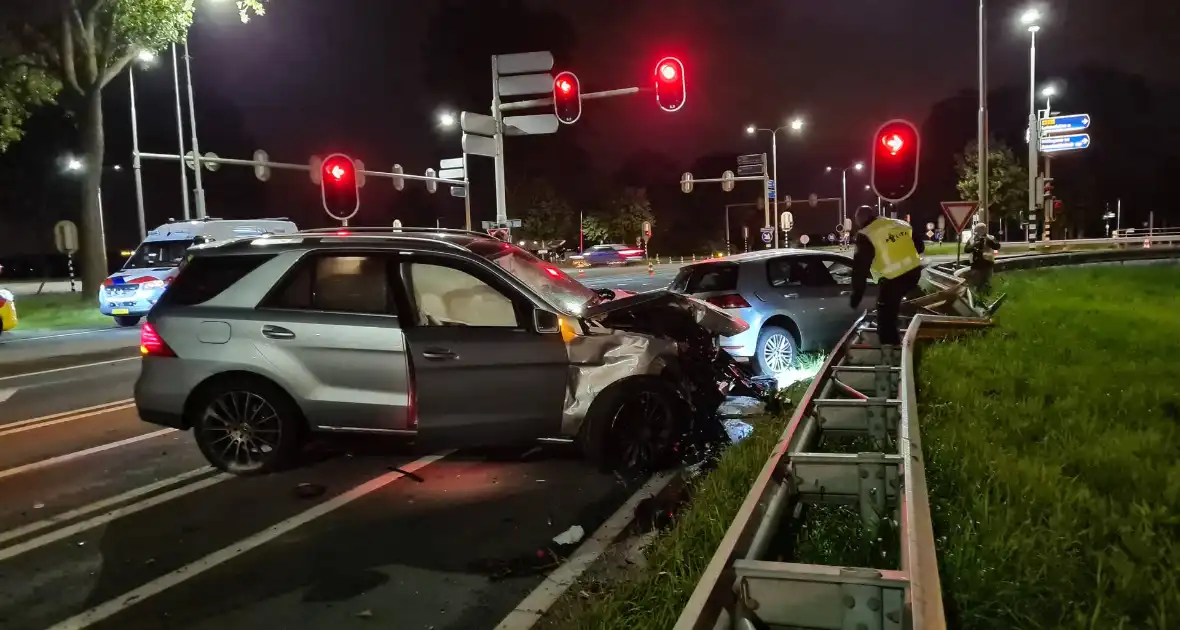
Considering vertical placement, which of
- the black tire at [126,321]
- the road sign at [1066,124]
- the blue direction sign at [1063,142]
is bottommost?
the black tire at [126,321]

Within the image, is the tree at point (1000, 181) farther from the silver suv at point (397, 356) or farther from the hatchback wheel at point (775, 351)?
the silver suv at point (397, 356)

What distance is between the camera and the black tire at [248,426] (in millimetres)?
6145

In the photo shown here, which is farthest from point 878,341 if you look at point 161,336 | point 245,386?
point 161,336

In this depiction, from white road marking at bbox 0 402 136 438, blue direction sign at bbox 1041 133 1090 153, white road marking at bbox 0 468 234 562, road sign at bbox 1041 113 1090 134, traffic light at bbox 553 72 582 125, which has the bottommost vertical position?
white road marking at bbox 0 468 234 562

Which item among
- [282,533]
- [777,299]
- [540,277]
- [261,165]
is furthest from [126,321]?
[282,533]

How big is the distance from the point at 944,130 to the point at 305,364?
82532 mm

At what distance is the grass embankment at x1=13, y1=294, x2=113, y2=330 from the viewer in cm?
2075

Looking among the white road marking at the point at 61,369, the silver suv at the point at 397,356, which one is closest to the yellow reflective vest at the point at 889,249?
the silver suv at the point at 397,356

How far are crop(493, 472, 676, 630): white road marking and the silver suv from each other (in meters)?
0.76

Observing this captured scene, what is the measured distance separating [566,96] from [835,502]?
12.2 metres

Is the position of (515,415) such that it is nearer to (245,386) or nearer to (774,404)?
(245,386)

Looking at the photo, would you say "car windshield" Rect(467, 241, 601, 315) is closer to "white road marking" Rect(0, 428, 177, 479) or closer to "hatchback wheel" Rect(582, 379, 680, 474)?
"hatchback wheel" Rect(582, 379, 680, 474)

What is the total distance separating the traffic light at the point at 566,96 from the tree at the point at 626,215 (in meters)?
52.7

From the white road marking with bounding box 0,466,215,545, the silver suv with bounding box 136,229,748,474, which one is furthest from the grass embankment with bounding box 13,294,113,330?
the silver suv with bounding box 136,229,748,474
